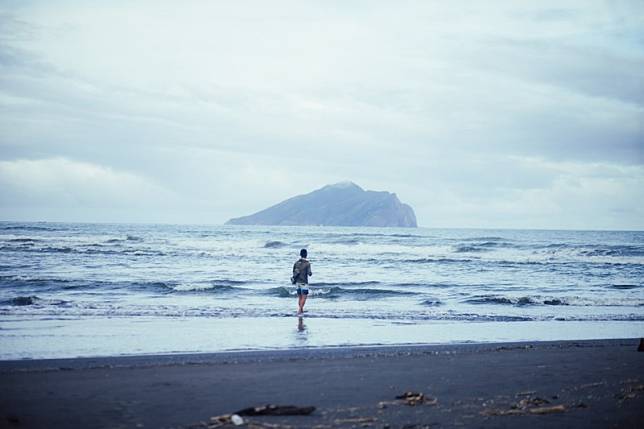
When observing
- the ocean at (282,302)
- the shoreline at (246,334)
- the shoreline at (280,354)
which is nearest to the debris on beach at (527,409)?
the shoreline at (280,354)

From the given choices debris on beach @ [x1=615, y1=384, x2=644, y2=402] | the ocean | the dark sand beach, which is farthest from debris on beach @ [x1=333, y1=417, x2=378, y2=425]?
the ocean

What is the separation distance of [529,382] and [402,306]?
12.4m

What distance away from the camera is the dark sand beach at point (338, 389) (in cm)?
648

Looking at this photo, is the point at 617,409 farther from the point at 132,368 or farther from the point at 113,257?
the point at 113,257

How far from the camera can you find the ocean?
43.7 feet

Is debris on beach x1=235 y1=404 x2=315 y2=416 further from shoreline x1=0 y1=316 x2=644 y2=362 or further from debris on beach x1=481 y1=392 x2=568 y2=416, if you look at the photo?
shoreline x1=0 y1=316 x2=644 y2=362

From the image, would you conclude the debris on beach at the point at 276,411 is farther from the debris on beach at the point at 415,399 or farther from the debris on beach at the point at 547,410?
the debris on beach at the point at 547,410

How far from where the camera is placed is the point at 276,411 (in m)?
6.64

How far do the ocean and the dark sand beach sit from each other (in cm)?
213

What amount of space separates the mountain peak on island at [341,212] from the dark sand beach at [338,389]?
16524 centimetres

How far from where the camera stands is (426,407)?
23.2ft

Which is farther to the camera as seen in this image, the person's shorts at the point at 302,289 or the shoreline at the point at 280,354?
the person's shorts at the point at 302,289

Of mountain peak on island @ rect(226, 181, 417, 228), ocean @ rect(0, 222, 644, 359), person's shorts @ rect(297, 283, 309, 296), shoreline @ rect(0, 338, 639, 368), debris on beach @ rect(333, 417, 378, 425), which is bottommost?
ocean @ rect(0, 222, 644, 359)

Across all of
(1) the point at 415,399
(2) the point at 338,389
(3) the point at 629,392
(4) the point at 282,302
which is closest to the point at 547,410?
(1) the point at 415,399
